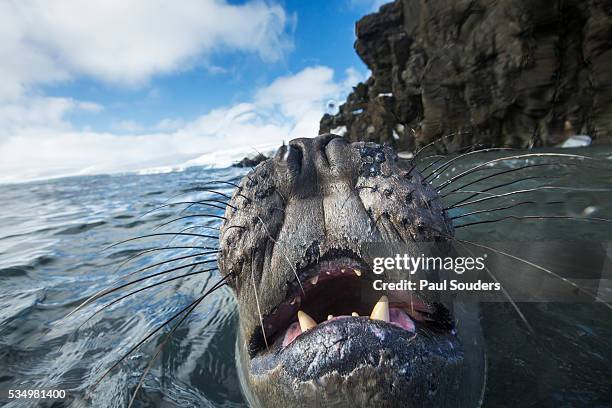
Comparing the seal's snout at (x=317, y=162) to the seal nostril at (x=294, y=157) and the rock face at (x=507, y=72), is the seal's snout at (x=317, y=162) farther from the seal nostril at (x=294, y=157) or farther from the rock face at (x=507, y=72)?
the rock face at (x=507, y=72)

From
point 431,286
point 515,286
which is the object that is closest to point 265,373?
point 431,286

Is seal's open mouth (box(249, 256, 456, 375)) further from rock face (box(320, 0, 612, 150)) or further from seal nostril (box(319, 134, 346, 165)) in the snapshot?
rock face (box(320, 0, 612, 150))

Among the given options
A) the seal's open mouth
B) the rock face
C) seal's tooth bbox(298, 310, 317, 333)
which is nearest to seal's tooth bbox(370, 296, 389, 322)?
the seal's open mouth

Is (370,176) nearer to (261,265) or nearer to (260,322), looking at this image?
(261,265)

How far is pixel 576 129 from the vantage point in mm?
13203

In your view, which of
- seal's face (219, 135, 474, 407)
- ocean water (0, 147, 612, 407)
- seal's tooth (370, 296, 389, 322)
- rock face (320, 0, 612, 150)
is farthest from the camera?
rock face (320, 0, 612, 150)

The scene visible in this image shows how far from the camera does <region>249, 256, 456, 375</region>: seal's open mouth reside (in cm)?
109

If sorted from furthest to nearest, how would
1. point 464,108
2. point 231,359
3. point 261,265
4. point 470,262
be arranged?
point 464,108, point 231,359, point 470,262, point 261,265

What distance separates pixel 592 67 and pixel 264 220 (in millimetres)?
16511

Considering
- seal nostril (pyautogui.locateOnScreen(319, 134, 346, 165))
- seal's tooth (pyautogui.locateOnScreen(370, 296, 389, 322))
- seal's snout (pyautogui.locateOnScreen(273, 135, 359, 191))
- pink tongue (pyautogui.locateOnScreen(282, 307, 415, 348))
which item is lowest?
pink tongue (pyautogui.locateOnScreen(282, 307, 415, 348))

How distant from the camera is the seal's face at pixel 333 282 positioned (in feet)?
3.53

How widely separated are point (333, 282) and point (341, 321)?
1.24ft

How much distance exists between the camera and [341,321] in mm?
1129

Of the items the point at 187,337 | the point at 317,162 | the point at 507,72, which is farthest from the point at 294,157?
the point at 507,72
